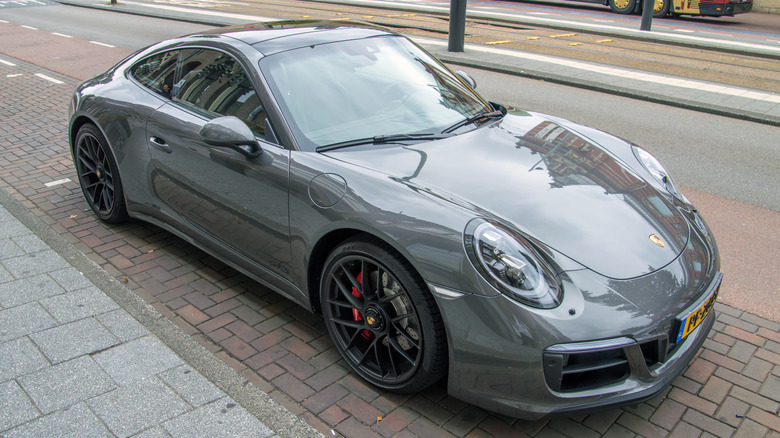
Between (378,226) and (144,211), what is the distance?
2301 mm

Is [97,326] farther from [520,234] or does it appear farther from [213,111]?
[520,234]

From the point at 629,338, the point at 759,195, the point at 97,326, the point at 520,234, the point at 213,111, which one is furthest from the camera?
the point at 759,195

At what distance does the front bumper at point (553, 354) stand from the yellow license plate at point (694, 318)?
73 mm

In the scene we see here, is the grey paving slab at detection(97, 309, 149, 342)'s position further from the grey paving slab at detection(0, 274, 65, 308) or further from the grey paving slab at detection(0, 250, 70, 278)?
the grey paving slab at detection(0, 250, 70, 278)

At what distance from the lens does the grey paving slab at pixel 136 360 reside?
3.17 meters

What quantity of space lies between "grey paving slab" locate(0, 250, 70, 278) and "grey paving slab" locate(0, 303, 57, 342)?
0.47 meters

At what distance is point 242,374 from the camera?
3277 millimetres

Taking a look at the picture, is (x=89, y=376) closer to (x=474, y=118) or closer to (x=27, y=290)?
(x=27, y=290)

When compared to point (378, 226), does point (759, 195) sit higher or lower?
lower

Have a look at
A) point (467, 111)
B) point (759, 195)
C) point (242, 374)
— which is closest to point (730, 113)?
point (759, 195)

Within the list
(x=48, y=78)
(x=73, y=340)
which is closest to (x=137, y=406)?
(x=73, y=340)

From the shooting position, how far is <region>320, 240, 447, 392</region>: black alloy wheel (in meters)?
2.81

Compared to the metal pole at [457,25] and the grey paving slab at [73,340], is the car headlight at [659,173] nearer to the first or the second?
the grey paving slab at [73,340]

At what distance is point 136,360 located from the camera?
3.28 metres
